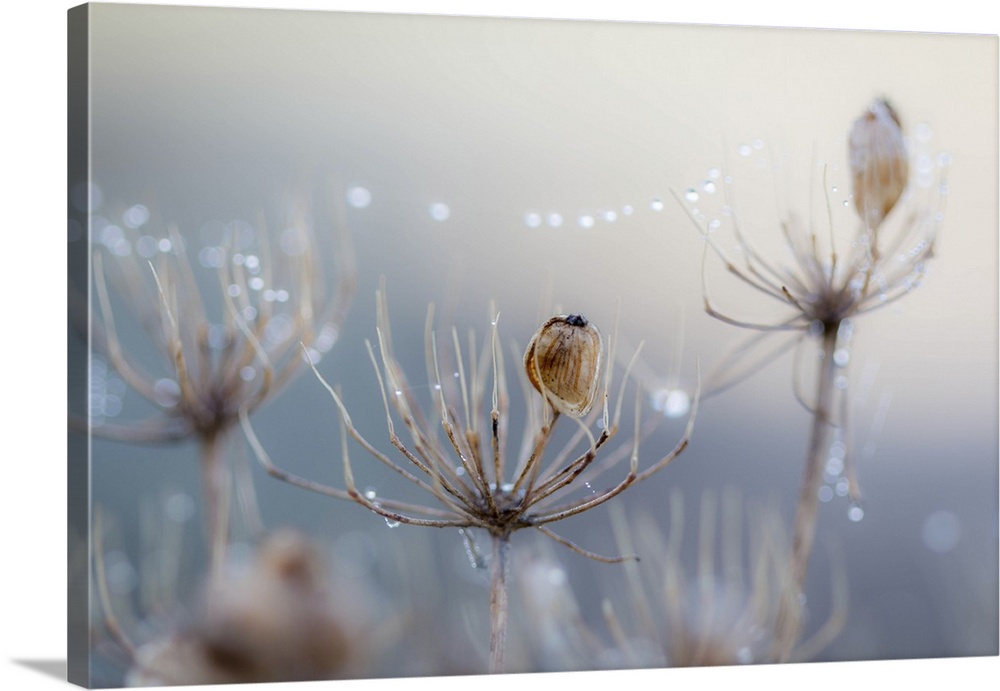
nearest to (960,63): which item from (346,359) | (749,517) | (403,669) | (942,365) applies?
(942,365)

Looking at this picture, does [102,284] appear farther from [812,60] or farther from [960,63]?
[960,63]

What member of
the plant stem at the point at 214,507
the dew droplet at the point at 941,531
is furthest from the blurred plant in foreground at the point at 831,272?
the plant stem at the point at 214,507

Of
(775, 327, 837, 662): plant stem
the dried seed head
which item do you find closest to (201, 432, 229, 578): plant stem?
(775, 327, 837, 662): plant stem

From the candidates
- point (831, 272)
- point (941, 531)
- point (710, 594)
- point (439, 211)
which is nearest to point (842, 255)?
point (831, 272)

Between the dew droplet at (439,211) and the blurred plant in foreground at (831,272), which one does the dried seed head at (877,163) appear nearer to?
the blurred plant in foreground at (831,272)

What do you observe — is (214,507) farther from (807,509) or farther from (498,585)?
(807,509)

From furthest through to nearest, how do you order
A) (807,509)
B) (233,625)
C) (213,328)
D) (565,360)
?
(807,509) < (213,328) < (233,625) < (565,360)
